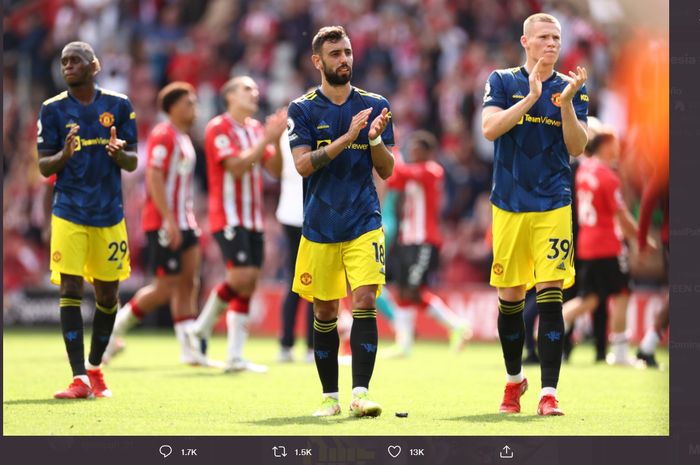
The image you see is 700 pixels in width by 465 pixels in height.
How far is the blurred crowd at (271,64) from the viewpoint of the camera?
62.4 feet

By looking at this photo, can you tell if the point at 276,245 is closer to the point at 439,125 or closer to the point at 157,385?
the point at 439,125

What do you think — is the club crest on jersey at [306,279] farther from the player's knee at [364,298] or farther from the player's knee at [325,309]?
the player's knee at [364,298]

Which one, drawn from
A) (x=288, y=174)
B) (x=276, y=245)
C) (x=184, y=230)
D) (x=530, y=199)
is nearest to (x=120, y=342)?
(x=184, y=230)

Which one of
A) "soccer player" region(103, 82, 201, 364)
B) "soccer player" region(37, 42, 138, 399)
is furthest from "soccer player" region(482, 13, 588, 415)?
"soccer player" region(103, 82, 201, 364)

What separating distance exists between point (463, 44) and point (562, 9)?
210 cm

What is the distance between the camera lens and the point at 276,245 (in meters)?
19.2

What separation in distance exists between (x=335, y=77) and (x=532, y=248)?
5.45ft

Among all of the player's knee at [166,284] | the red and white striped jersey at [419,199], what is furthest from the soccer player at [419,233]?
the player's knee at [166,284]

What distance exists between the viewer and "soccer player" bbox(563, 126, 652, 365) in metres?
12.1

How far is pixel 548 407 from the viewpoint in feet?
24.0

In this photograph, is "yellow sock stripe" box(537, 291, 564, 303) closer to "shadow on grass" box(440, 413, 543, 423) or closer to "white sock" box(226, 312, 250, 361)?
"shadow on grass" box(440, 413, 543, 423)

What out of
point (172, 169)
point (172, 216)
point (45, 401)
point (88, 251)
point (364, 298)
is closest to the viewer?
point (364, 298)
